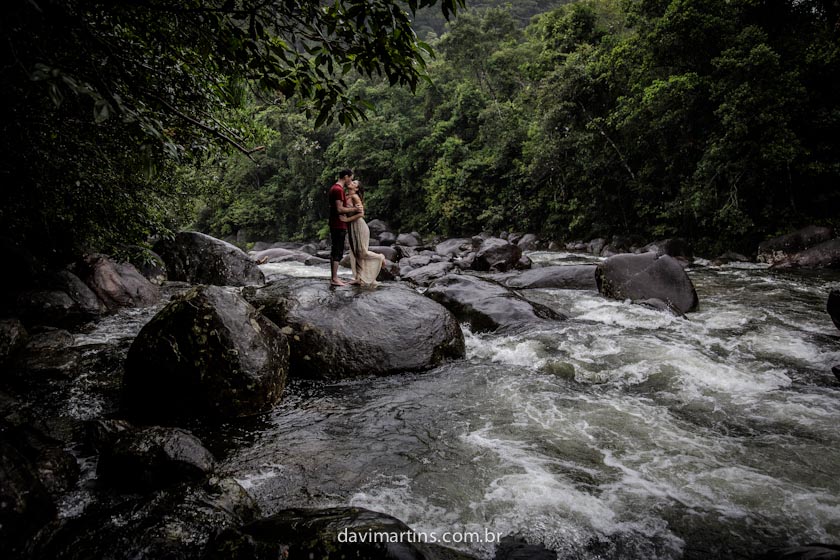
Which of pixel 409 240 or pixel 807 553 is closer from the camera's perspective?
pixel 807 553

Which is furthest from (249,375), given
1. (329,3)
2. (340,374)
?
(329,3)

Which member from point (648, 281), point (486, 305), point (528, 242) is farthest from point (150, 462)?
point (528, 242)

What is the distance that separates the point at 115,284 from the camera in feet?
30.1

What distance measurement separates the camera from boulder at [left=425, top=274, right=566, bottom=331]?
7.88 m

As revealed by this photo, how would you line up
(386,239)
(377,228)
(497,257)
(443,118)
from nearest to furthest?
(497,257), (386,239), (377,228), (443,118)

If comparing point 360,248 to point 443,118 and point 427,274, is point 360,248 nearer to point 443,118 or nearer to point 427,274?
point 427,274

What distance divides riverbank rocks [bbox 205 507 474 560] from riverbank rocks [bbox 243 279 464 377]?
124 inches

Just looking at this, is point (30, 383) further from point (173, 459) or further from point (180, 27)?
point (180, 27)

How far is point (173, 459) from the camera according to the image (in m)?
3.24

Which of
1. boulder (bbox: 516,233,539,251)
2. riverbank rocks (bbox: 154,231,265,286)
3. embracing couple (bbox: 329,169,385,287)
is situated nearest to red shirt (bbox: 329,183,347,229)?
embracing couple (bbox: 329,169,385,287)

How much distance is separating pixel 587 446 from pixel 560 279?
7968 mm

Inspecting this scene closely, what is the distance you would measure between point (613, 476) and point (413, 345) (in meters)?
3.18

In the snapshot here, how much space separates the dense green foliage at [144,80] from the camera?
201cm

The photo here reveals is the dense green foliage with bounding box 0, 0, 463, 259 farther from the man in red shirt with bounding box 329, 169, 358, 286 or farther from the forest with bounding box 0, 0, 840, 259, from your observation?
the man in red shirt with bounding box 329, 169, 358, 286
